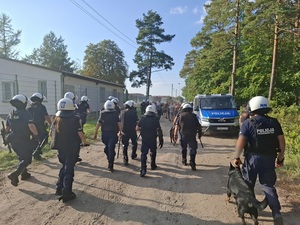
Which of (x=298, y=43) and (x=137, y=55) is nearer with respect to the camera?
(x=298, y=43)

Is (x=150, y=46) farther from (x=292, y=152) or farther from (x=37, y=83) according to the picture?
(x=292, y=152)

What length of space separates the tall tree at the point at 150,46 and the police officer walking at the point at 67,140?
38.4m

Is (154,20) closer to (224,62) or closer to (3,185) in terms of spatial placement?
(224,62)

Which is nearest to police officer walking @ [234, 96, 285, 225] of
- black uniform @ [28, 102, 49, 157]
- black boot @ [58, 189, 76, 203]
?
black boot @ [58, 189, 76, 203]

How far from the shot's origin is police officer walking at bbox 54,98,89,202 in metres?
4.89

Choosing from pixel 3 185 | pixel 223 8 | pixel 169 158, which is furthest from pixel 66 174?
pixel 223 8

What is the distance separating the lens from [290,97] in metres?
17.8

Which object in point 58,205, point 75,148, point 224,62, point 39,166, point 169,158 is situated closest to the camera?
point 58,205

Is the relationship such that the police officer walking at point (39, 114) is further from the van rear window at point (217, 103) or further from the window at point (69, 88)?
the window at point (69, 88)

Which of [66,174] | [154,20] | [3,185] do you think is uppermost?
[154,20]

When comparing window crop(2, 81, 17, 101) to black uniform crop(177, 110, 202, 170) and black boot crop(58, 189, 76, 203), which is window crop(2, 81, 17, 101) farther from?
black boot crop(58, 189, 76, 203)

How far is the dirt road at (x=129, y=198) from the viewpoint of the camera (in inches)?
166

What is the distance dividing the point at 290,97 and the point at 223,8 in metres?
8.13

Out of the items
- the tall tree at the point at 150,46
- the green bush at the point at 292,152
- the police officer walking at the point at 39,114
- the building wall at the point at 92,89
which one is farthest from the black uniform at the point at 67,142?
the tall tree at the point at 150,46
